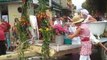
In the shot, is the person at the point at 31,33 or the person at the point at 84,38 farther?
the person at the point at 84,38

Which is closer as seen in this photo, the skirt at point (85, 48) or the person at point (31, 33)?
the person at point (31, 33)

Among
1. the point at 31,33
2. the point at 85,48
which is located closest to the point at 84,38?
the point at 85,48

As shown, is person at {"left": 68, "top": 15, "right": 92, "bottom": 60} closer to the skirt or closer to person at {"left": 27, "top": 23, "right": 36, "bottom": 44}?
the skirt

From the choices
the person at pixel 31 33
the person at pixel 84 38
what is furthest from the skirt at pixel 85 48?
the person at pixel 31 33

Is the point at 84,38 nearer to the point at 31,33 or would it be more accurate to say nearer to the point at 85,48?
the point at 85,48

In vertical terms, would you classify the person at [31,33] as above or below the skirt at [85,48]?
above

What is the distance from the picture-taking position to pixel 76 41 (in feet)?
35.6

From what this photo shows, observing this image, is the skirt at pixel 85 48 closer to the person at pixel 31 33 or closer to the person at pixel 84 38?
the person at pixel 84 38

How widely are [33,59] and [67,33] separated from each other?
1111 millimetres

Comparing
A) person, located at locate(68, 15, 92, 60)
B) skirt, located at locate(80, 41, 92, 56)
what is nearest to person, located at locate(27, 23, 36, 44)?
person, located at locate(68, 15, 92, 60)

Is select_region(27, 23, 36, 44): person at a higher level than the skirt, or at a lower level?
higher

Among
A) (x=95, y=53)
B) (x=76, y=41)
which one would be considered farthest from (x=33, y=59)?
(x=95, y=53)

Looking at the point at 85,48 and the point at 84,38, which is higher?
the point at 84,38

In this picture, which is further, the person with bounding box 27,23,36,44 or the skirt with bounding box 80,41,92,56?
the skirt with bounding box 80,41,92,56
